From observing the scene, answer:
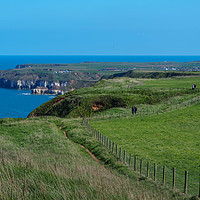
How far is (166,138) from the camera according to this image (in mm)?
37969

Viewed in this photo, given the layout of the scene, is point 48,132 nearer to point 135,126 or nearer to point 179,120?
point 135,126

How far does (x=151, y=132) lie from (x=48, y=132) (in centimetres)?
1356

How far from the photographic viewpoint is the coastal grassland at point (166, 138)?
87.9ft

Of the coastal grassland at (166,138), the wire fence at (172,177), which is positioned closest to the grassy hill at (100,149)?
the coastal grassland at (166,138)

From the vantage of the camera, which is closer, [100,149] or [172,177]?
[172,177]

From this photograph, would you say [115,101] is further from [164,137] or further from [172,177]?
[172,177]

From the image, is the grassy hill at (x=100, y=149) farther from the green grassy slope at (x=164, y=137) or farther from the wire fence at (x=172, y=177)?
the wire fence at (x=172, y=177)

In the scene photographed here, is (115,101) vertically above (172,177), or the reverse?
(172,177)

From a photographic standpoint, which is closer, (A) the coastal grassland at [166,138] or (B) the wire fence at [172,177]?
(B) the wire fence at [172,177]

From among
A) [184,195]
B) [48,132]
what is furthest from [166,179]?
[48,132]

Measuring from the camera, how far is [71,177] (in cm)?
1056

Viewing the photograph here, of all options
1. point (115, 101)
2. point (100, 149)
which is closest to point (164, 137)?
point (100, 149)

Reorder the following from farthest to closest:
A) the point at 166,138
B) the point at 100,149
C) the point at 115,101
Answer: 1. the point at 115,101
2. the point at 166,138
3. the point at 100,149

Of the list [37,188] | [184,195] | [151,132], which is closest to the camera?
[37,188]
